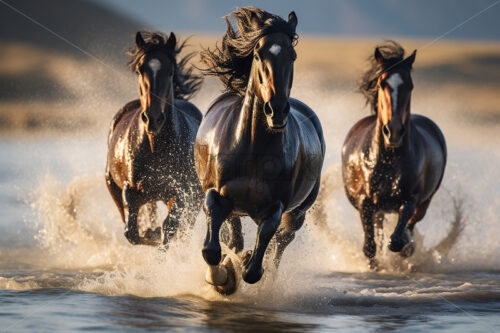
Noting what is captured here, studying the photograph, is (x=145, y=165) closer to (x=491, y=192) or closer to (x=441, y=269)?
(x=441, y=269)

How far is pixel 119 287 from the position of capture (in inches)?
244

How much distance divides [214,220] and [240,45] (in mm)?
1218

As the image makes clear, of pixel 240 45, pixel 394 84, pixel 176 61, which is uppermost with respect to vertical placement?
pixel 176 61

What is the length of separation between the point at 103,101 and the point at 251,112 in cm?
717

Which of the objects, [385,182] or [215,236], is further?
[385,182]

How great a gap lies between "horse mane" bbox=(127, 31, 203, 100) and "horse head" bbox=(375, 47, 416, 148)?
6.57ft

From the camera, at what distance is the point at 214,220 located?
17.2ft

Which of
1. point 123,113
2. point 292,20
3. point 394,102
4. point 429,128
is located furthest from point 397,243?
point 292,20

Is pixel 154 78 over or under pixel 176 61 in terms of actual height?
under

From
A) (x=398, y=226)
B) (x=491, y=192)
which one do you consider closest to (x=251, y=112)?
(x=398, y=226)

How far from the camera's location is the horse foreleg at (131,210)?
287 inches

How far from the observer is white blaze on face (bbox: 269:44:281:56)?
4.92 meters

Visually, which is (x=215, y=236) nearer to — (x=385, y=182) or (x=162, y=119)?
(x=162, y=119)

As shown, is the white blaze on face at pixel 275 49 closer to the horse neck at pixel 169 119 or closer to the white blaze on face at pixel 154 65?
the white blaze on face at pixel 154 65
